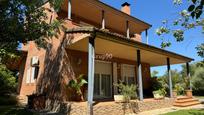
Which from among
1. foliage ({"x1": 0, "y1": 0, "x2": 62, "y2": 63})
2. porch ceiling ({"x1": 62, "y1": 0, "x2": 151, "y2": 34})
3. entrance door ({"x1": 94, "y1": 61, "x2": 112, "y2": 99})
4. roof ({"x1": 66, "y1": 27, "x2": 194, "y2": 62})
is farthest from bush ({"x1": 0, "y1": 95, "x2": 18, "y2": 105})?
porch ceiling ({"x1": 62, "y1": 0, "x2": 151, "y2": 34})

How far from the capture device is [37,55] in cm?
1738

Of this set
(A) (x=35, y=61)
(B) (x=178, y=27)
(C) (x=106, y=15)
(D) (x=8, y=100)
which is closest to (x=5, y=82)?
(D) (x=8, y=100)

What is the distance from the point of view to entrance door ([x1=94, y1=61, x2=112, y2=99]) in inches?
661

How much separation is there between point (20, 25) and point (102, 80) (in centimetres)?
806

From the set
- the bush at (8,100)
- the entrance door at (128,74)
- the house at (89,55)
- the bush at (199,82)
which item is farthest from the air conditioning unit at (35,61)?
the bush at (199,82)

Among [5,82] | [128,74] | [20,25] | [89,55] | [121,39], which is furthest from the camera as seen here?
[128,74]

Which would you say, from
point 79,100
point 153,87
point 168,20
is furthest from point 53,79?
point 153,87

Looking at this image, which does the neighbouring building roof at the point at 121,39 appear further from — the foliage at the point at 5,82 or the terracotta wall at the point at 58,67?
the foliage at the point at 5,82

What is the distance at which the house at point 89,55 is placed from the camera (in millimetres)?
12531

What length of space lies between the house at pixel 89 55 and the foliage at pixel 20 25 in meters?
1.44

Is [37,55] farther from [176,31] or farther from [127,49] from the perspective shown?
[176,31]

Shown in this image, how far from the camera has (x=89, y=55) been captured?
1109cm

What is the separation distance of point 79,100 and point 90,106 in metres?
3.74

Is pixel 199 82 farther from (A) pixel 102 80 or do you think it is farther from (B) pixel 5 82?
(B) pixel 5 82
